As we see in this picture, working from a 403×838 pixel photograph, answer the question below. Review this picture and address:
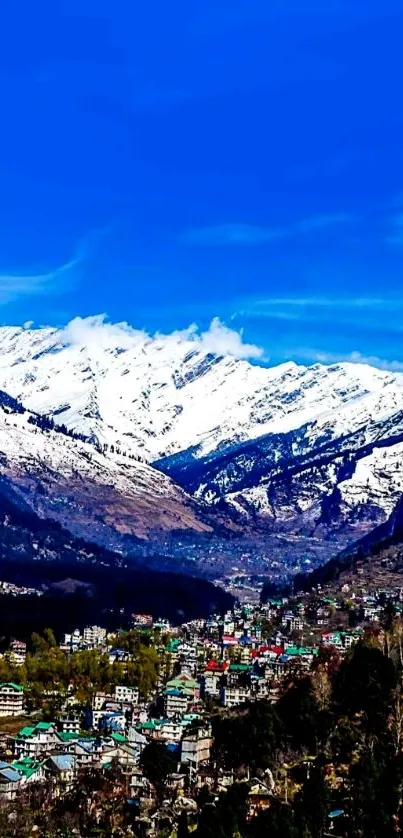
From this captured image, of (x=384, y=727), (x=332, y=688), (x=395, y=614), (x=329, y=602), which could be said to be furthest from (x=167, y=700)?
(x=329, y=602)

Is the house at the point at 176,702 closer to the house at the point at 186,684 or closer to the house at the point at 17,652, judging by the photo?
the house at the point at 186,684

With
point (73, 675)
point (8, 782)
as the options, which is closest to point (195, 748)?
point (8, 782)

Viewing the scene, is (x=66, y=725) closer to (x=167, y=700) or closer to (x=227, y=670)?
(x=167, y=700)

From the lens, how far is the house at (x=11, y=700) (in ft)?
318

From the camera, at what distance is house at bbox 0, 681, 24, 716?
97062 mm

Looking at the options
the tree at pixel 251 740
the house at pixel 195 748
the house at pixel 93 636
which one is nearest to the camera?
the tree at pixel 251 740

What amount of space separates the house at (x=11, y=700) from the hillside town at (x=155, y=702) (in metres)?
0.10

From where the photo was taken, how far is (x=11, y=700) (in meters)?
98.6

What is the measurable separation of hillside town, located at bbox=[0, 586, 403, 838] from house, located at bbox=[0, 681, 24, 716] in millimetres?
98

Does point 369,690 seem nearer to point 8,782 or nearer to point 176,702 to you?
point 8,782

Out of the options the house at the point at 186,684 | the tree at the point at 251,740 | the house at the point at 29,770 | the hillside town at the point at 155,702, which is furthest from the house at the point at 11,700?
the tree at the point at 251,740

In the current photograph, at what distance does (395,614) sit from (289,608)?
118 ft

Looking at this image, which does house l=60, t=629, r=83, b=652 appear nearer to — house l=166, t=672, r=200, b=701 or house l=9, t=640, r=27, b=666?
house l=9, t=640, r=27, b=666

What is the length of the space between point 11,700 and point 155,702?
40.7 ft
